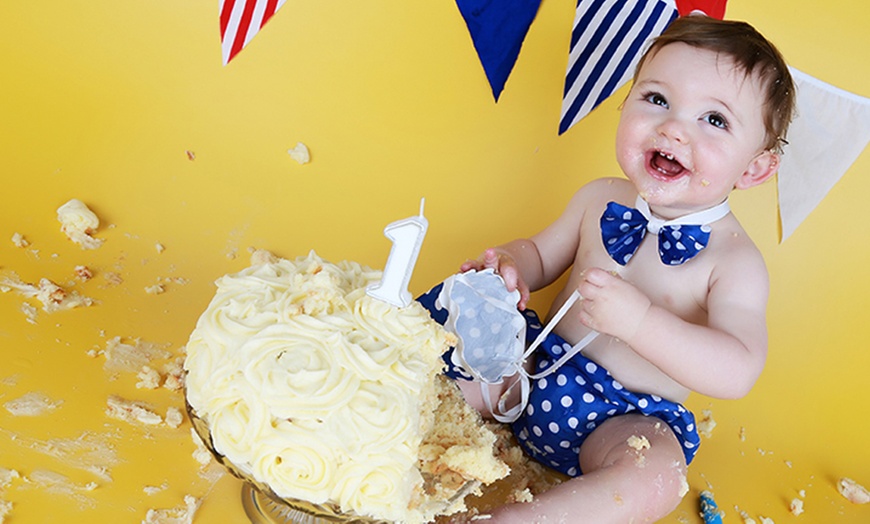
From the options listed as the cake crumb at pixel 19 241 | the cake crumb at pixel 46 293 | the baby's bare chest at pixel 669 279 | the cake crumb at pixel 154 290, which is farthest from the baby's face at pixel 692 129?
the cake crumb at pixel 19 241

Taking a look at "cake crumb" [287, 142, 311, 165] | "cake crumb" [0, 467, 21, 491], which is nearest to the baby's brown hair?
"cake crumb" [287, 142, 311, 165]

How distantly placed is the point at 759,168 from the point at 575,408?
0.57m

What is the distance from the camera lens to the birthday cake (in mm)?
1066

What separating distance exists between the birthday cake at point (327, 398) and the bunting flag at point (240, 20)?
1.12 meters

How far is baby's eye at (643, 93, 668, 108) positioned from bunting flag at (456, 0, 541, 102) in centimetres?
71

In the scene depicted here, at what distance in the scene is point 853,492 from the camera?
186cm

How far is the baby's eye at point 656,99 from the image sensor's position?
5.14 feet

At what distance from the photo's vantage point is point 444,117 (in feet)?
7.40

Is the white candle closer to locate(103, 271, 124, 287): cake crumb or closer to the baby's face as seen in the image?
the baby's face

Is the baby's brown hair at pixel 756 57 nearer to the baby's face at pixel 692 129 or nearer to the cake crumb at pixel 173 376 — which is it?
the baby's face at pixel 692 129

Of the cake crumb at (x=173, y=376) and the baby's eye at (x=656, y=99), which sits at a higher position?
the baby's eye at (x=656, y=99)

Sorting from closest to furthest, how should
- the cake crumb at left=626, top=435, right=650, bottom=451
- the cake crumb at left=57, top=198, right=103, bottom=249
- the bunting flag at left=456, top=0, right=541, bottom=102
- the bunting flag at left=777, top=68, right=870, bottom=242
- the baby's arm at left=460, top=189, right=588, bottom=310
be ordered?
the cake crumb at left=626, top=435, right=650, bottom=451 < the baby's arm at left=460, top=189, right=588, bottom=310 < the cake crumb at left=57, top=198, right=103, bottom=249 < the bunting flag at left=777, top=68, right=870, bottom=242 < the bunting flag at left=456, top=0, right=541, bottom=102

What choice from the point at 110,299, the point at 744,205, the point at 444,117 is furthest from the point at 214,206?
the point at 744,205

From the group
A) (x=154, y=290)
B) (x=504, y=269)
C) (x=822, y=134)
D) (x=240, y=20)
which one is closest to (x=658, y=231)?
(x=504, y=269)
